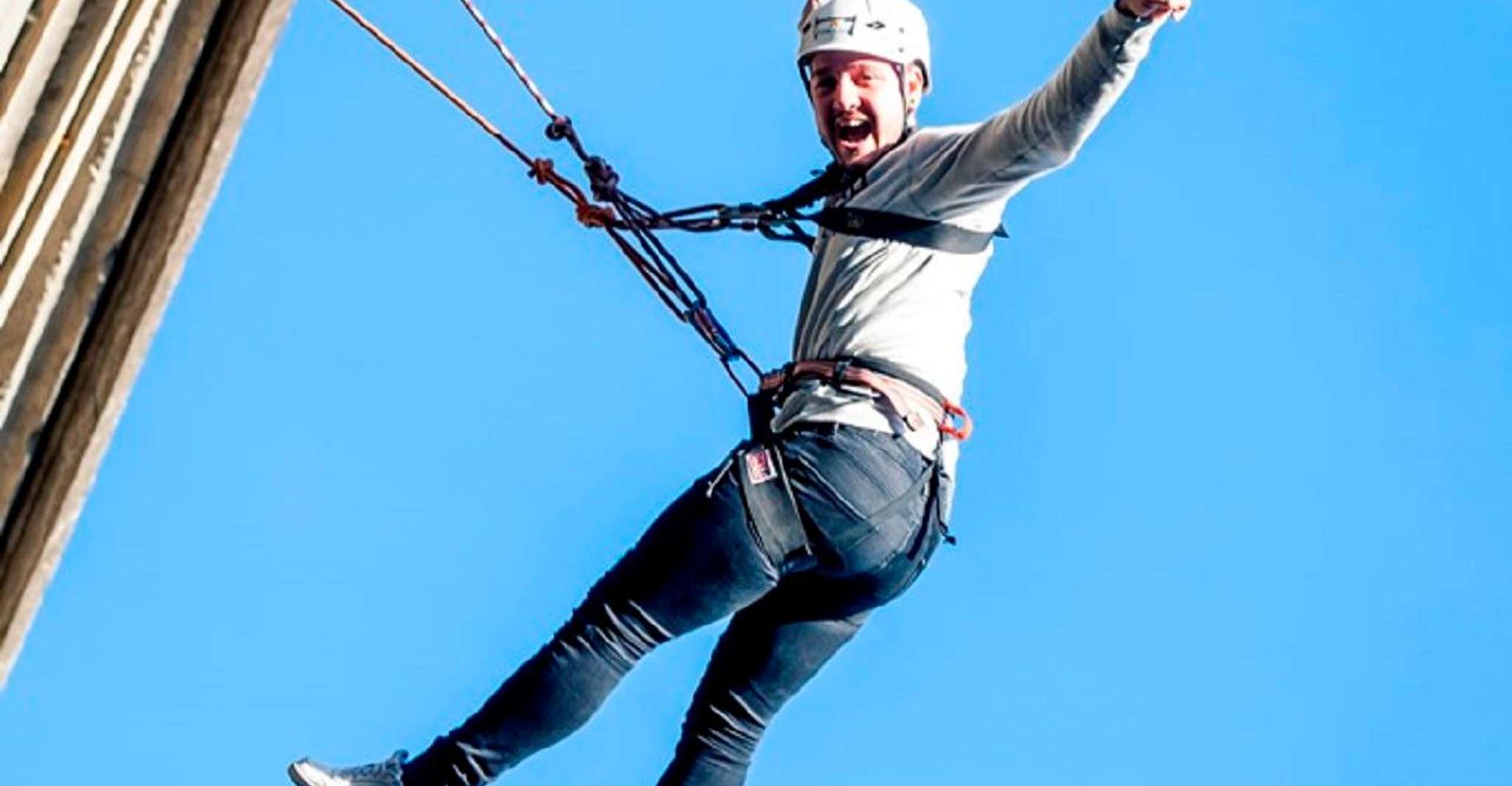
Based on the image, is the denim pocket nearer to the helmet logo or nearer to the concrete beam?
the helmet logo

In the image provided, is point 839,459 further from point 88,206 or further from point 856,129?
point 88,206

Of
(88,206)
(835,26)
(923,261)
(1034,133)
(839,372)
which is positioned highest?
(835,26)

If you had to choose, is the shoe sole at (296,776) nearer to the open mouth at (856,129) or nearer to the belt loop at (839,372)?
the belt loop at (839,372)

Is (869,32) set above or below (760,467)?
above

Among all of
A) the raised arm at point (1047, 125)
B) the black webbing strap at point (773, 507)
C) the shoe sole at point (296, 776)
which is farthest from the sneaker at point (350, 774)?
the raised arm at point (1047, 125)

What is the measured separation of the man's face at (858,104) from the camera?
6449 millimetres

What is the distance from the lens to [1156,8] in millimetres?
5508

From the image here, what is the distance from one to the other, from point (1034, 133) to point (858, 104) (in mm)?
729

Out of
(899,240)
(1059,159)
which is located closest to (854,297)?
(899,240)

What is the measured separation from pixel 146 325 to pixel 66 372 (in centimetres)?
15

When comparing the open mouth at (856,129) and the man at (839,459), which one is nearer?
the man at (839,459)

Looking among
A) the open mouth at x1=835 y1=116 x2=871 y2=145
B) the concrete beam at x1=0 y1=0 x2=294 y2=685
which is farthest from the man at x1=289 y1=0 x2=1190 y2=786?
the concrete beam at x1=0 y1=0 x2=294 y2=685

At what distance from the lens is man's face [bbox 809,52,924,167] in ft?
21.2

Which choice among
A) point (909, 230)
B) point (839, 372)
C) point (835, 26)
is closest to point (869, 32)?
point (835, 26)
